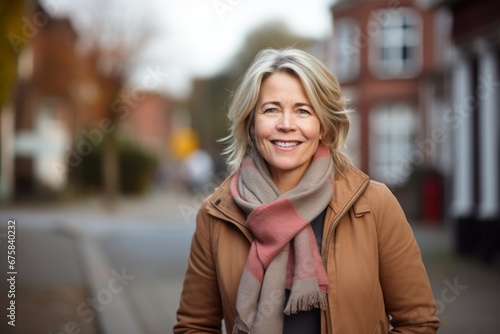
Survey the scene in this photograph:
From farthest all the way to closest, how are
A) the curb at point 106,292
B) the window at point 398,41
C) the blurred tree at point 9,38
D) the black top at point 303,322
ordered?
the window at point 398,41 < the blurred tree at point 9,38 < the curb at point 106,292 < the black top at point 303,322

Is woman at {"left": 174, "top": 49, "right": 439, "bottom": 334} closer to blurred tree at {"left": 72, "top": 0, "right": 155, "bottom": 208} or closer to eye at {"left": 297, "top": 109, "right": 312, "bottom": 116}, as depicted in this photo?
eye at {"left": 297, "top": 109, "right": 312, "bottom": 116}

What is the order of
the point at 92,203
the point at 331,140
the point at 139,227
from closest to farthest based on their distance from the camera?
the point at 331,140
the point at 139,227
the point at 92,203

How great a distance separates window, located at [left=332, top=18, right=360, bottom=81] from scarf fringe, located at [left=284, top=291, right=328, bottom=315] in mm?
27321

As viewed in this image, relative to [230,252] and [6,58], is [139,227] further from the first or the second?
[230,252]

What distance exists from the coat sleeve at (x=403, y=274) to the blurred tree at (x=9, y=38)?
8728mm

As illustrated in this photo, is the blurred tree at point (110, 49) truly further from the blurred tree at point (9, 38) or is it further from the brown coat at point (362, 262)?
the brown coat at point (362, 262)

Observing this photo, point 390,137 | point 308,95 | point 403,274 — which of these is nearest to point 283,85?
point 308,95

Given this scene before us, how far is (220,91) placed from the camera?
62.4 meters

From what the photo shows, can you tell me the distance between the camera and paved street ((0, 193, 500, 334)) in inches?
281

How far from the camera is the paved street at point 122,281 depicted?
7.13m

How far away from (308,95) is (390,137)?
87.2ft

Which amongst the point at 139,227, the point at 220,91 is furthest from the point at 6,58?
the point at 220,91

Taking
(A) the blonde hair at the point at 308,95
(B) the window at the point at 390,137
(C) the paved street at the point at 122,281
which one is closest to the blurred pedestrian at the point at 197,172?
(B) the window at the point at 390,137

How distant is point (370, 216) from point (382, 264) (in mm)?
174
